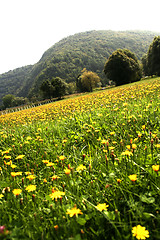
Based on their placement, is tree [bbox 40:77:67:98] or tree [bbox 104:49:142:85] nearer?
tree [bbox 104:49:142:85]

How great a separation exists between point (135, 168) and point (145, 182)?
31cm

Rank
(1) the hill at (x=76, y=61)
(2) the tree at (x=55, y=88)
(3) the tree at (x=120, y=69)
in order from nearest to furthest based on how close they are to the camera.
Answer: (3) the tree at (x=120, y=69) < (2) the tree at (x=55, y=88) < (1) the hill at (x=76, y=61)

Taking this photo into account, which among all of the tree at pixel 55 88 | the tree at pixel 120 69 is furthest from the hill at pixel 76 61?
the tree at pixel 120 69

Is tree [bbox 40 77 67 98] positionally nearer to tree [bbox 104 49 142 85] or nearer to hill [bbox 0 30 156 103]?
tree [bbox 104 49 142 85]

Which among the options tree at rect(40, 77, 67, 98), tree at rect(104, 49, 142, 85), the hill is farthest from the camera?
the hill

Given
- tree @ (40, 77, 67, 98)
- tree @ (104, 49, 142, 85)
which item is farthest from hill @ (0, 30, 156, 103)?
tree @ (104, 49, 142, 85)

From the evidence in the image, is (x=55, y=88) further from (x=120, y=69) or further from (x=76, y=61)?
(x=76, y=61)

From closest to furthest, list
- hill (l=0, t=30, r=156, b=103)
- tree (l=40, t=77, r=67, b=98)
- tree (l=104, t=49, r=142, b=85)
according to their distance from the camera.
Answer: tree (l=104, t=49, r=142, b=85) < tree (l=40, t=77, r=67, b=98) < hill (l=0, t=30, r=156, b=103)

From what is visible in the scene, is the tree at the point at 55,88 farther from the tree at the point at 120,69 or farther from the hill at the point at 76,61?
the hill at the point at 76,61

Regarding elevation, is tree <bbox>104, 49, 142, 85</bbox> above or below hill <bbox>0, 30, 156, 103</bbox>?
below

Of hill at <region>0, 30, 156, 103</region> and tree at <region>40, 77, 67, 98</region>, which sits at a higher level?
hill at <region>0, 30, 156, 103</region>

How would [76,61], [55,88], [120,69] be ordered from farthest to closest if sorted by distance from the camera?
[76,61], [55,88], [120,69]

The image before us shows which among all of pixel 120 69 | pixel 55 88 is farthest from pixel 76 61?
pixel 120 69

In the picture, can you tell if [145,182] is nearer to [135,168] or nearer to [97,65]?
[135,168]
